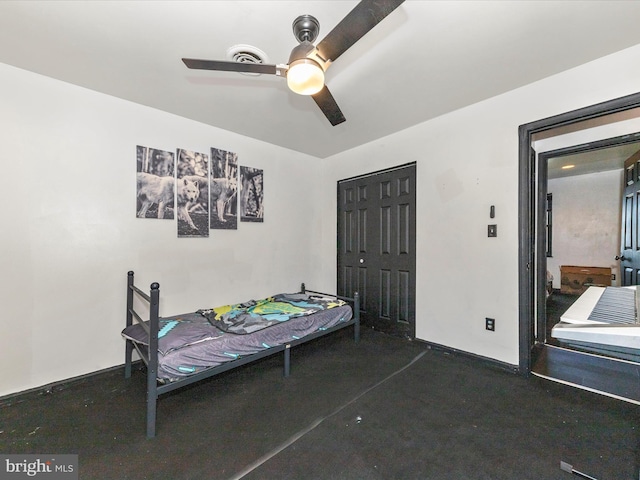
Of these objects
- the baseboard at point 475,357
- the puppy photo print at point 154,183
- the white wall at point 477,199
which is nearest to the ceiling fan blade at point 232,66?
the puppy photo print at point 154,183

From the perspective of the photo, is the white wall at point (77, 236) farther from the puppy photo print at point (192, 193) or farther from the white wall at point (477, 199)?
the white wall at point (477, 199)

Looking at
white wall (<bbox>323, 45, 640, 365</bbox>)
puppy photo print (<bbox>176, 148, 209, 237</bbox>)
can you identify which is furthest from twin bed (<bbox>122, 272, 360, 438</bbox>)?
white wall (<bbox>323, 45, 640, 365</bbox>)

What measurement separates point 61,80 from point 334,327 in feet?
10.7

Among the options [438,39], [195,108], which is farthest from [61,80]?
[438,39]

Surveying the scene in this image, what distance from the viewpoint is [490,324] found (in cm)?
250

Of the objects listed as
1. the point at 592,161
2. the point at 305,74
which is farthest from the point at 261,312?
the point at 592,161

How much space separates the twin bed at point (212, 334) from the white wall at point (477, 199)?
1013mm

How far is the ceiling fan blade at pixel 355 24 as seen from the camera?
3.64ft

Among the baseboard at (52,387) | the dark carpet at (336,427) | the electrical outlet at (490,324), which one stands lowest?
the dark carpet at (336,427)

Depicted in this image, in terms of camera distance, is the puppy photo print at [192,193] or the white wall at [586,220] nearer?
the puppy photo print at [192,193]

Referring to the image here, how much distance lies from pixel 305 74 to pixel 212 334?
186cm

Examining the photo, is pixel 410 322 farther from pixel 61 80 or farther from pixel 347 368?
pixel 61 80

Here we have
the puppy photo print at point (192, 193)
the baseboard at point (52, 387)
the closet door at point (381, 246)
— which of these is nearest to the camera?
the baseboard at point (52, 387)

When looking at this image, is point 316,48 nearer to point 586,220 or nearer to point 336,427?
point 336,427
